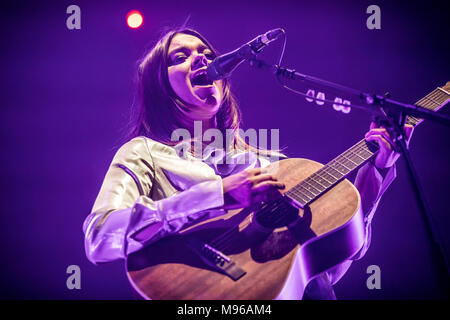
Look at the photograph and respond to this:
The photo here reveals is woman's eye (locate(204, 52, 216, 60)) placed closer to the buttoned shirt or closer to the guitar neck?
the buttoned shirt

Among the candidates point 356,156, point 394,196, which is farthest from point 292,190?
point 394,196

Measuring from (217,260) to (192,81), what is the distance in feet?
4.44

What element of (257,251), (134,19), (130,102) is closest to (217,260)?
(257,251)

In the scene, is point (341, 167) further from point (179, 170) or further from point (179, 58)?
point (179, 58)

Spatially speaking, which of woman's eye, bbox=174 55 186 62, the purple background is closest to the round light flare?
the purple background

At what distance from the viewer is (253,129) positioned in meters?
3.09

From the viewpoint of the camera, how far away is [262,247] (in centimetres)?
163

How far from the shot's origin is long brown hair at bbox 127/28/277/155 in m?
2.49

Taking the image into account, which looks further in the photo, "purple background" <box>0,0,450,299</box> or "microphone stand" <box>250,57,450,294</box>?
"purple background" <box>0,0,450,299</box>

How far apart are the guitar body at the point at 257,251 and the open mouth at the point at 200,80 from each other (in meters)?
1.02

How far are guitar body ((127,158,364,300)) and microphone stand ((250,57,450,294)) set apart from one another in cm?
40

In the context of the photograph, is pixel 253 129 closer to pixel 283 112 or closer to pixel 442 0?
pixel 283 112

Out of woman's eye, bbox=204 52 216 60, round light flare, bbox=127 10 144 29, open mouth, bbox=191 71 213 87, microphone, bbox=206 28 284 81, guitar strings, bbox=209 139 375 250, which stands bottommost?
guitar strings, bbox=209 139 375 250
